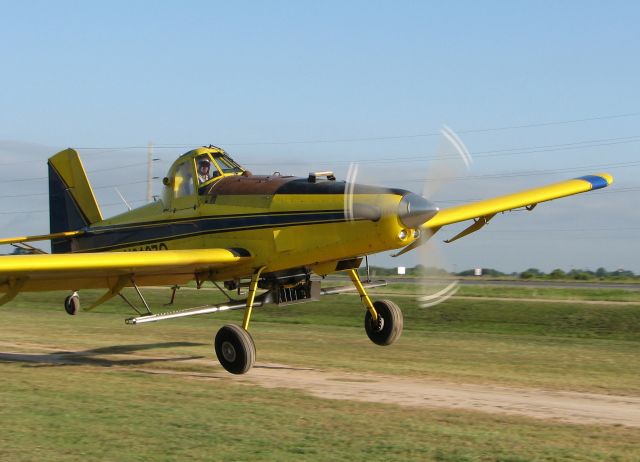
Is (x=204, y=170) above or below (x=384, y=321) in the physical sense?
above

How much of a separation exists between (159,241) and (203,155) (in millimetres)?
1695

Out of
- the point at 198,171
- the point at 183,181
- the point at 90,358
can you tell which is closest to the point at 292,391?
the point at 198,171

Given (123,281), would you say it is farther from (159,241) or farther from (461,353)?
(461,353)

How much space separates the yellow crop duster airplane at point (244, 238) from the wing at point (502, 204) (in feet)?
0.09

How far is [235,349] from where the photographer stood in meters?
12.8

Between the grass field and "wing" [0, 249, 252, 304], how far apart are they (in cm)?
131

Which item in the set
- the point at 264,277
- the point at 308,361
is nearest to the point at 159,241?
the point at 264,277

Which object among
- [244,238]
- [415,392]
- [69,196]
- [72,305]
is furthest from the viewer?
[72,305]

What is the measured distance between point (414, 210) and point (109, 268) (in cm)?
444

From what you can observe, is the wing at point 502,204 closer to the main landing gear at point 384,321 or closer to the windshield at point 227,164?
the main landing gear at point 384,321

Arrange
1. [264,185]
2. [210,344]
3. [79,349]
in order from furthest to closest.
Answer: [210,344] < [79,349] < [264,185]

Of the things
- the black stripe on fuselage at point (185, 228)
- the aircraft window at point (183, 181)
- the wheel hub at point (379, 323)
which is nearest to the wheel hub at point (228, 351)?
the black stripe on fuselage at point (185, 228)

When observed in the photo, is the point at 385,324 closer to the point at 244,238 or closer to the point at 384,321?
the point at 384,321

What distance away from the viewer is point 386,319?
14.9 metres
